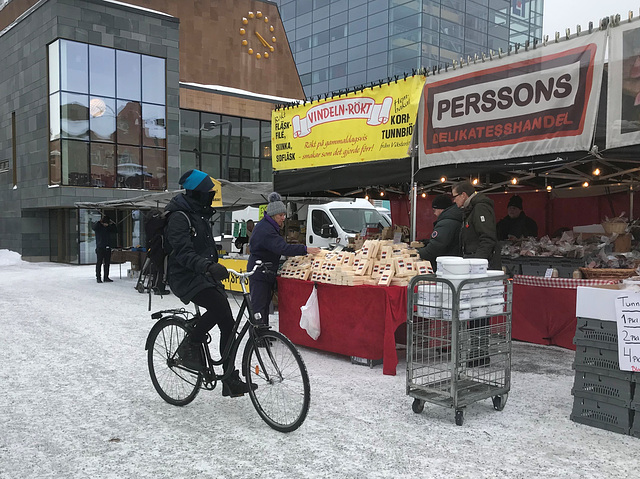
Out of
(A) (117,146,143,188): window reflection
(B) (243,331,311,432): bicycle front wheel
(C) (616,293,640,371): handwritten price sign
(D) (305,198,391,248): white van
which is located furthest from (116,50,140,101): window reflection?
(C) (616,293,640,371): handwritten price sign

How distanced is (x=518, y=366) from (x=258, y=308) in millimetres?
3193

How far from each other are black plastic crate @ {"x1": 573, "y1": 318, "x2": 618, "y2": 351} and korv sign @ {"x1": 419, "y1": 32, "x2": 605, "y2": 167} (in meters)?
2.49

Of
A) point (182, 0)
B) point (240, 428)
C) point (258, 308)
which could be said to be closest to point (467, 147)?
point (258, 308)

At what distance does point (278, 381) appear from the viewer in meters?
4.11

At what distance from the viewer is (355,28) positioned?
47062 millimetres

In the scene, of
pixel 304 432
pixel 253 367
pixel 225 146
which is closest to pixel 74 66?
pixel 225 146

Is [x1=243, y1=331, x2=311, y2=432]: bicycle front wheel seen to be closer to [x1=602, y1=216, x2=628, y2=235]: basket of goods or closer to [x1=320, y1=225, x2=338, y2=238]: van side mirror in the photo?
[x1=602, y1=216, x2=628, y2=235]: basket of goods

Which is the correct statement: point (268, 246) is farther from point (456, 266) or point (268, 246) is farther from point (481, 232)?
point (456, 266)

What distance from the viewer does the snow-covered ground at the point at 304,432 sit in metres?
3.54

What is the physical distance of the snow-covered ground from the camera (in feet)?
11.6

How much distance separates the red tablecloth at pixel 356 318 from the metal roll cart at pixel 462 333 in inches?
35.1

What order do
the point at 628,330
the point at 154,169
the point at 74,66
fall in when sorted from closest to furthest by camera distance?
the point at 628,330, the point at 74,66, the point at 154,169

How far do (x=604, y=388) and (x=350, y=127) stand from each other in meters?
5.44

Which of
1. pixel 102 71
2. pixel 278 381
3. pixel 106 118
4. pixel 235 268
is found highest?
pixel 102 71
